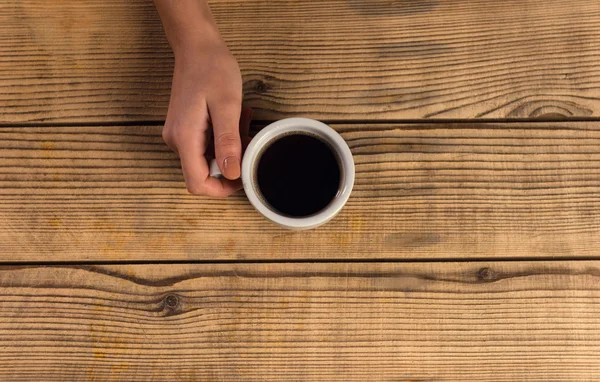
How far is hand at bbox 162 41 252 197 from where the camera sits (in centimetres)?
52

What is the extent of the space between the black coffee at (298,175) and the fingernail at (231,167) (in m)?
0.04

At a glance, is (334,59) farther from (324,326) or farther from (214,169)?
(324,326)

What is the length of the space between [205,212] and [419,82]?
0.32 meters

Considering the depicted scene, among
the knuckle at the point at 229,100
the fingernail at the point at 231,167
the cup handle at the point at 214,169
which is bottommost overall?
the fingernail at the point at 231,167

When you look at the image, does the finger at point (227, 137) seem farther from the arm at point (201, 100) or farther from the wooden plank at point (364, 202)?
the wooden plank at point (364, 202)

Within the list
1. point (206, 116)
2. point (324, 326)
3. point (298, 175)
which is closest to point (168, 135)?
point (206, 116)

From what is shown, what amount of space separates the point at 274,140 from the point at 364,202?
14 cm

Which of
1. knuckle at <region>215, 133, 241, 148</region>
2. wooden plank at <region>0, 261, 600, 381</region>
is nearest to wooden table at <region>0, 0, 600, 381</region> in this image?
wooden plank at <region>0, 261, 600, 381</region>

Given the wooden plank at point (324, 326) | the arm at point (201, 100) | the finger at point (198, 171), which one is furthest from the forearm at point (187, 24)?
the wooden plank at point (324, 326)

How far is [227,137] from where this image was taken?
515 mm

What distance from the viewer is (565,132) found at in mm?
616

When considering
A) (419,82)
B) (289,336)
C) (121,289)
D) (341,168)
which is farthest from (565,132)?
(121,289)

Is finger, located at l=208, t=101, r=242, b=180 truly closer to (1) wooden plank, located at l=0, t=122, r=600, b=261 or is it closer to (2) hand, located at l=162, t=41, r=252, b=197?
(2) hand, located at l=162, t=41, r=252, b=197

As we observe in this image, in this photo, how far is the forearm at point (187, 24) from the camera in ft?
1.84
